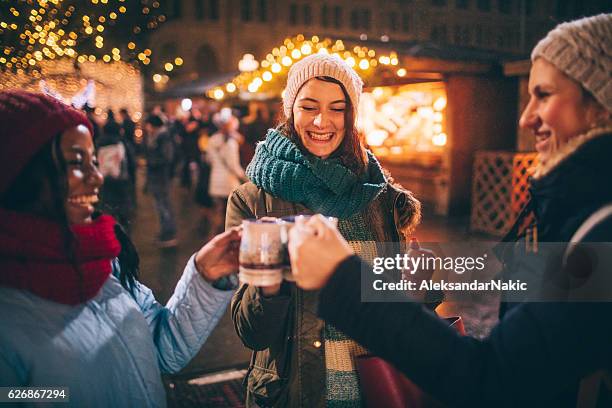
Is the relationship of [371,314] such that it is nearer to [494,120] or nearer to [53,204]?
[53,204]

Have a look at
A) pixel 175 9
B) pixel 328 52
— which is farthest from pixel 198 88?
pixel 175 9

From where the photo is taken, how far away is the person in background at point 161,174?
8828mm

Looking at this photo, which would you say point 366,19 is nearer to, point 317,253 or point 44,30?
point 44,30

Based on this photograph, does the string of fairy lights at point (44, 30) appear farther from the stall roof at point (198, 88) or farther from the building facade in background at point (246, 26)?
the building facade in background at point (246, 26)

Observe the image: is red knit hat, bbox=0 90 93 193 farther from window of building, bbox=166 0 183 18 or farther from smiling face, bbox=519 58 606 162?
window of building, bbox=166 0 183 18

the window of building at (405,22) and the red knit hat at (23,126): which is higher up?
the window of building at (405,22)

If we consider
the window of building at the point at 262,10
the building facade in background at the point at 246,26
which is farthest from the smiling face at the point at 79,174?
the window of building at the point at 262,10

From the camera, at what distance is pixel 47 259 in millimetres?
1395

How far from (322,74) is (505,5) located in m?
27.3

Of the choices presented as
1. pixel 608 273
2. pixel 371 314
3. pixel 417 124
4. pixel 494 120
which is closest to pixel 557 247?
pixel 608 273

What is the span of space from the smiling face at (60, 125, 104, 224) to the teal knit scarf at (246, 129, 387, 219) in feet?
2.65

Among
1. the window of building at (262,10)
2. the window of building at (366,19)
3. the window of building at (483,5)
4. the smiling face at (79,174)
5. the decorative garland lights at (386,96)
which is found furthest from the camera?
the window of building at (366,19)

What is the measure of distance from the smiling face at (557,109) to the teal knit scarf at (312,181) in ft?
3.27

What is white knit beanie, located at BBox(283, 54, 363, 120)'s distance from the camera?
88.5 inches
